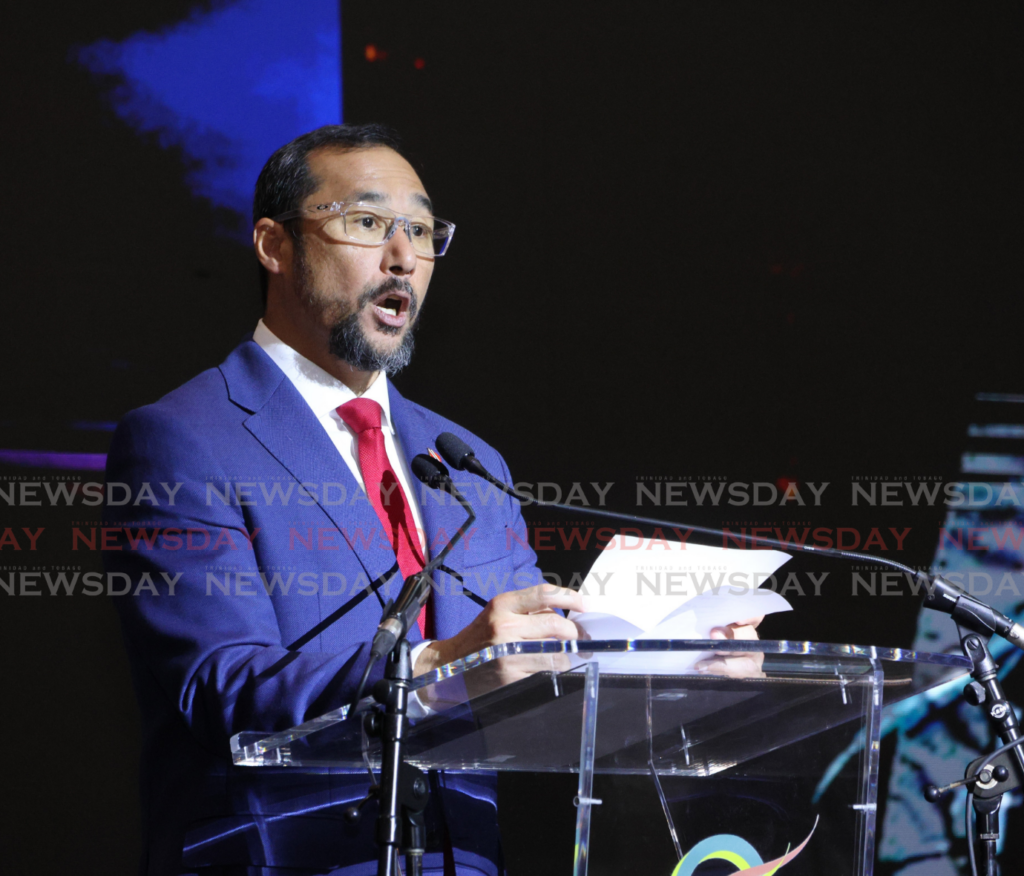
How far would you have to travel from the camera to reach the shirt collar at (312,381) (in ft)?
6.71

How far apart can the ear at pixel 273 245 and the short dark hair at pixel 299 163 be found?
0.10 feet

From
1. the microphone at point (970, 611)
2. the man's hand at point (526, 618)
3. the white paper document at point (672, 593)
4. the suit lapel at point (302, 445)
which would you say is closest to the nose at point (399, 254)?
the suit lapel at point (302, 445)

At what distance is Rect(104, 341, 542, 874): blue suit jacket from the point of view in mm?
1465

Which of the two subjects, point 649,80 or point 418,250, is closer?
point 418,250

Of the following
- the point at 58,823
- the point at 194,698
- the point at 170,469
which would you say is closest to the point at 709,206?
the point at 170,469

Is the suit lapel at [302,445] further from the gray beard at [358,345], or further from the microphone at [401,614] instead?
the microphone at [401,614]

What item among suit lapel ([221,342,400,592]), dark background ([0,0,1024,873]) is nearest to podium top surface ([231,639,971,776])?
suit lapel ([221,342,400,592])

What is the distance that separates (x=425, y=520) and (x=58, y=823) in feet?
4.44

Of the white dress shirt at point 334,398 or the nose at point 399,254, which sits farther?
the nose at point 399,254

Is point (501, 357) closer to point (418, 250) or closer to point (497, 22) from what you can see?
point (418, 250)

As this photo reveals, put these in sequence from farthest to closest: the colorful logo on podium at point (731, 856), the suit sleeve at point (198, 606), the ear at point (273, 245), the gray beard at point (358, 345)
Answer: the ear at point (273, 245) < the gray beard at point (358, 345) < the suit sleeve at point (198, 606) < the colorful logo on podium at point (731, 856)

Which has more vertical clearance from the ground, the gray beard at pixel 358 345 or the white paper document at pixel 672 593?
the gray beard at pixel 358 345

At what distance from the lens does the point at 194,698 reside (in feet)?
4.85

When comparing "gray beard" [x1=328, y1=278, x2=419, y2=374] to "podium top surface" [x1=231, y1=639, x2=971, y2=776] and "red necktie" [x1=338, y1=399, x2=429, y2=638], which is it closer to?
"red necktie" [x1=338, y1=399, x2=429, y2=638]
